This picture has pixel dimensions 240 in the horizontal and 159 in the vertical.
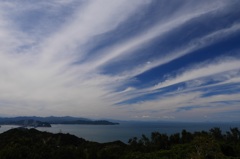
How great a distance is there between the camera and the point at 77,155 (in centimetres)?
5506

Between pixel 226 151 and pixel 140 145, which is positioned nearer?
pixel 226 151

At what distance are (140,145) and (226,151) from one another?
75.6 ft

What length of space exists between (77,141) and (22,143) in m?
27.9

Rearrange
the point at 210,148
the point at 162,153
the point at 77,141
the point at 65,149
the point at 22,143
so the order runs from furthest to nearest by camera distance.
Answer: the point at 77,141, the point at 22,143, the point at 65,149, the point at 162,153, the point at 210,148

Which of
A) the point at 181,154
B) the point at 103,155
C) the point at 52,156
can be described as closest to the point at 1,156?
the point at 52,156

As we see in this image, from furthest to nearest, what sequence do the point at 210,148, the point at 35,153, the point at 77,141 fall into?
the point at 77,141, the point at 35,153, the point at 210,148

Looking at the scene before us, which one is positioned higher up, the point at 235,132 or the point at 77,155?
the point at 235,132

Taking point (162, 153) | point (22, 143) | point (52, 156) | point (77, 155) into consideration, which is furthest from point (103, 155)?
point (22, 143)

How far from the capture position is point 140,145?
69.2 metres

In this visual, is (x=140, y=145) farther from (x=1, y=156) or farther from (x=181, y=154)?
(x=1, y=156)

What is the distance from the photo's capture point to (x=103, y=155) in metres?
54.9

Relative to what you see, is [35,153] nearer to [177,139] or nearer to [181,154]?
[181,154]

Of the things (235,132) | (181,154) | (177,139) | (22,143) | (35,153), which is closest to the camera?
(181,154)

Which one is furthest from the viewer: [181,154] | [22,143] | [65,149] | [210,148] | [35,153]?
[22,143]
